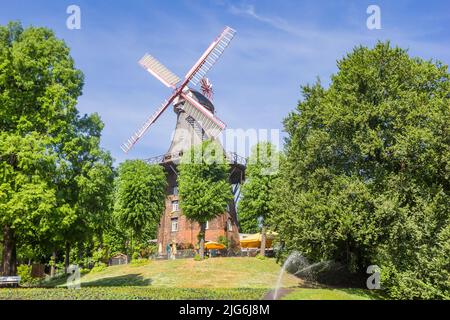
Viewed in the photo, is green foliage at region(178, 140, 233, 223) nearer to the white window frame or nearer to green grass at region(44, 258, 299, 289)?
green grass at region(44, 258, 299, 289)

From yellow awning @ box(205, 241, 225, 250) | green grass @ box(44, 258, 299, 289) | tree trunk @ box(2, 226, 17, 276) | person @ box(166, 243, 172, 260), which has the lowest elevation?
green grass @ box(44, 258, 299, 289)

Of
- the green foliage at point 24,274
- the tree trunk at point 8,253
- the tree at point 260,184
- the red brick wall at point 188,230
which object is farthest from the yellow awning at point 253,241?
the tree trunk at point 8,253

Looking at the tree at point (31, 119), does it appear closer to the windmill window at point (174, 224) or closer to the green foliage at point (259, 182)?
the green foliage at point (259, 182)

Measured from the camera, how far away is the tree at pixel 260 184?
48.7 meters

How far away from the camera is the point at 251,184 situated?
49.9 m

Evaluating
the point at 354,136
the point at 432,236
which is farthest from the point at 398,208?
the point at 354,136

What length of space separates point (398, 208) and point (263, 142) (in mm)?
27626

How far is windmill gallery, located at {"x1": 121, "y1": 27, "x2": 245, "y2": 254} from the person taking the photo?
181 feet

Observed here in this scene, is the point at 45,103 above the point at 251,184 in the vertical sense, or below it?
above

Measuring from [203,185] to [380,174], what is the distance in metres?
23.3

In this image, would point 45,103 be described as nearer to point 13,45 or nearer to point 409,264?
point 13,45

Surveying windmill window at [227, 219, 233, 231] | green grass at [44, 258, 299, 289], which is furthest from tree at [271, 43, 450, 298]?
windmill window at [227, 219, 233, 231]

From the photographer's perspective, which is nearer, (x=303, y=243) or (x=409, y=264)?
(x=409, y=264)

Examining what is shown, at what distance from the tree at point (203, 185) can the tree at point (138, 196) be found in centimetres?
421
